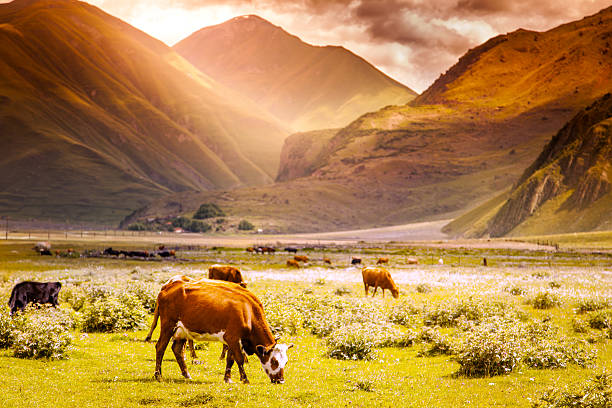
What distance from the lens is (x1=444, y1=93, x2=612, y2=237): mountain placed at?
13338cm

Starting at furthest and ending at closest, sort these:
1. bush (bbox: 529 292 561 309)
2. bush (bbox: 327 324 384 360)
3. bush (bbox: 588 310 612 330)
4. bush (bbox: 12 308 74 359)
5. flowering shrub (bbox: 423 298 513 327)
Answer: bush (bbox: 529 292 561 309) < flowering shrub (bbox: 423 298 513 327) < bush (bbox: 588 310 612 330) < bush (bbox: 327 324 384 360) < bush (bbox: 12 308 74 359)

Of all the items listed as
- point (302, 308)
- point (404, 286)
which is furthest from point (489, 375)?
point (404, 286)

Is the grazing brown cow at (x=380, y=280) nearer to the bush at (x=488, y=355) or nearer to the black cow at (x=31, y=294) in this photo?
the bush at (x=488, y=355)

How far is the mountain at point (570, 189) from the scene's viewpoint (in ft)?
438

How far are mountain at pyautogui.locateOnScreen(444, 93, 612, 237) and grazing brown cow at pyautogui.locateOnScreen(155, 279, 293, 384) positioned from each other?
13028cm

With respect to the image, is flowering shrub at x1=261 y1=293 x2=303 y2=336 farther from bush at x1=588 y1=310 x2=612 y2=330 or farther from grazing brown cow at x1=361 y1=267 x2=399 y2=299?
bush at x1=588 y1=310 x2=612 y2=330

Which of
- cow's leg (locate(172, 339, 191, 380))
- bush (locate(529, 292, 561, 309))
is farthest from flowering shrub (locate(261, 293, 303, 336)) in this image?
bush (locate(529, 292, 561, 309))

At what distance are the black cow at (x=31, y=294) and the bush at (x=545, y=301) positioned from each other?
27.5 metres

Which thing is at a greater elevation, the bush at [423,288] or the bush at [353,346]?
the bush at [353,346]

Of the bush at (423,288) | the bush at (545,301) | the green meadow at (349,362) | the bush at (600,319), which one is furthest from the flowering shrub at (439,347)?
the bush at (423,288)

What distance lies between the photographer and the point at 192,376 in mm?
15742

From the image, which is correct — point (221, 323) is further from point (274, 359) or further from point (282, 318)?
point (282, 318)

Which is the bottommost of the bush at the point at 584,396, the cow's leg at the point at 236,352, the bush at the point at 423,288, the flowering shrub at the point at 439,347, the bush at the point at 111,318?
the bush at the point at 423,288

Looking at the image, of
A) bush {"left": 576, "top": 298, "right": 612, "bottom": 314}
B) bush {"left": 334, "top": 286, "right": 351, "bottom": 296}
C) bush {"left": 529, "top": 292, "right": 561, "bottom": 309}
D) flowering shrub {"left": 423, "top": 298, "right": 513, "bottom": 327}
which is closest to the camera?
flowering shrub {"left": 423, "top": 298, "right": 513, "bottom": 327}
